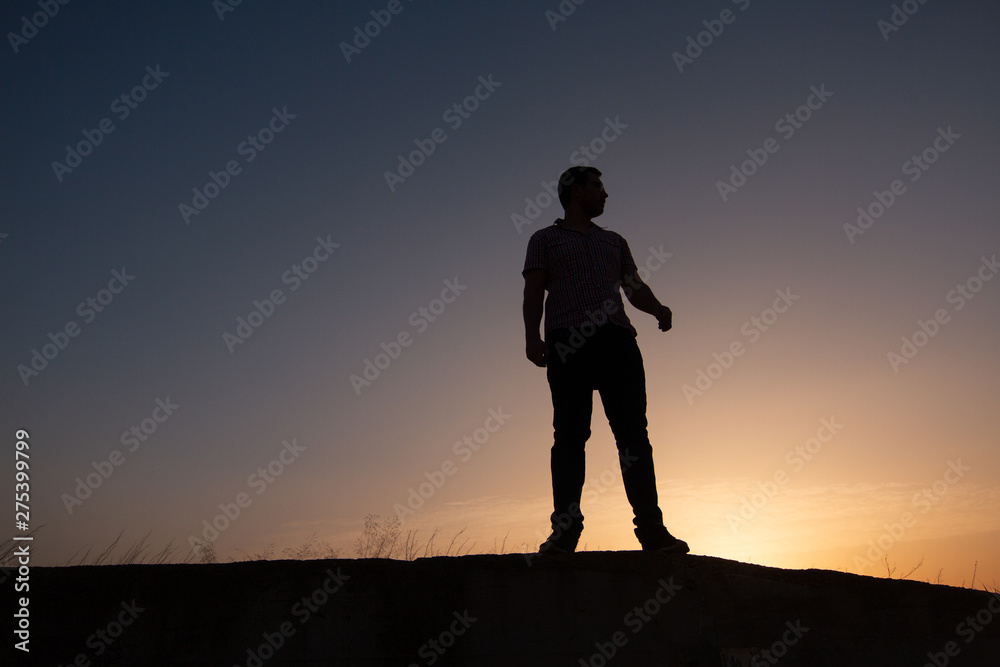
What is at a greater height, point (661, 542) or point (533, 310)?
point (533, 310)

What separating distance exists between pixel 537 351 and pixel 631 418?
60cm

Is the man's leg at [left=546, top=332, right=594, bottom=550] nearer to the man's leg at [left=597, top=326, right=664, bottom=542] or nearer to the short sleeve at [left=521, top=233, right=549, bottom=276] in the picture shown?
the man's leg at [left=597, top=326, right=664, bottom=542]

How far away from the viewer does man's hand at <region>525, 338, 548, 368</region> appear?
408 cm

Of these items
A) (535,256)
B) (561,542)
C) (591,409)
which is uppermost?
(535,256)

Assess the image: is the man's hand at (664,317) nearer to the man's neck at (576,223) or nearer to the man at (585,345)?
the man at (585,345)

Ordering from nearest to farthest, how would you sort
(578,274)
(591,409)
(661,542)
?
1. (661,542)
2. (591,409)
3. (578,274)

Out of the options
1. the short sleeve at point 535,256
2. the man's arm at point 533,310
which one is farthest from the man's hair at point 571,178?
the man's arm at point 533,310

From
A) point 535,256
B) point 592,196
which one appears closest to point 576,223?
point 592,196

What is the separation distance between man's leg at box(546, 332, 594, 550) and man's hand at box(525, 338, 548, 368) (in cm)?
3

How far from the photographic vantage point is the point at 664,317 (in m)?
4.31

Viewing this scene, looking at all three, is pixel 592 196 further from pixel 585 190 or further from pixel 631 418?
Result: pixel 631 418

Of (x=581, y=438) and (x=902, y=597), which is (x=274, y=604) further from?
(x=902, y=597)

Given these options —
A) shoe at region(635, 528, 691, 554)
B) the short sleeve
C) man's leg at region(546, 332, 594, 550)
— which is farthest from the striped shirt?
shoe at region(635, 528, 691, 554)

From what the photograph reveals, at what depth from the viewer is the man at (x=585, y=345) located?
380 cm
